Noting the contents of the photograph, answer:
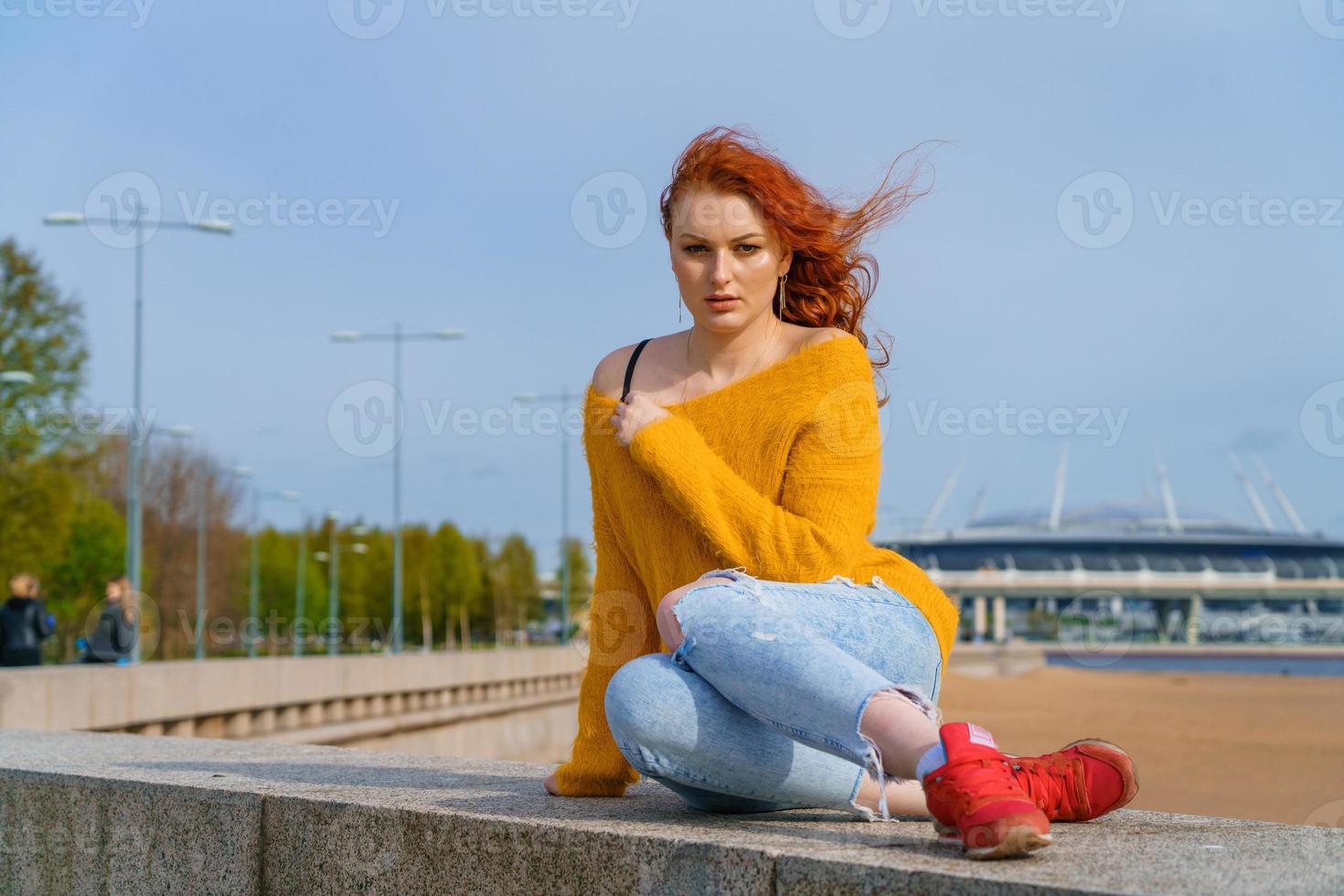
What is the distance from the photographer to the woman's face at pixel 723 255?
3.41 metres

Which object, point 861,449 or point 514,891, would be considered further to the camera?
point 861,449

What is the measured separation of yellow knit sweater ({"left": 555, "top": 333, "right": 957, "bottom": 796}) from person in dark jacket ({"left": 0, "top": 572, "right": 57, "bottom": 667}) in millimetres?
12164

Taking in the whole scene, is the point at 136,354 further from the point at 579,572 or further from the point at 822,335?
the point at 579,572

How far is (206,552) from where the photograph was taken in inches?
1918

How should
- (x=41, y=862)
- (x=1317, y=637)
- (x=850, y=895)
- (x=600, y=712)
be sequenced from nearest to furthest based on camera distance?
(x=850, y=895) < (x=600, y=712) < (x=41, y=862) < (x=1317, y=637)

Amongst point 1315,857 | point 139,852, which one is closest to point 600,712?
point 139,852

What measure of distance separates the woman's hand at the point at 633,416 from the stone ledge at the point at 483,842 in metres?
0.79

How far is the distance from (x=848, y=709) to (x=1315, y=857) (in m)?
0.79

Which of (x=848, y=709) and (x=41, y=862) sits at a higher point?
(x=848, y=709)

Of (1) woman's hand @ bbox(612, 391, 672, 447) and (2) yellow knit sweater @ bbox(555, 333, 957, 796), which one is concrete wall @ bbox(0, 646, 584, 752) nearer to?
(2) yellow knit sweater @ bbox(555, 333, 957, 796)

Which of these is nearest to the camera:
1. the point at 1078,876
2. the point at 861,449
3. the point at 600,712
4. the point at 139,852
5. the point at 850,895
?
the point at 1078,876

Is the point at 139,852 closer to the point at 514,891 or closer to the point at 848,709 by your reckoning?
the point at 514,891

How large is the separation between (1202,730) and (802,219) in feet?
88.7

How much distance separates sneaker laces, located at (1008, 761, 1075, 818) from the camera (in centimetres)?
274
